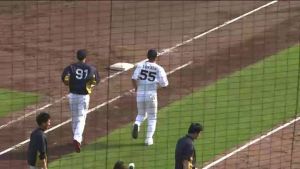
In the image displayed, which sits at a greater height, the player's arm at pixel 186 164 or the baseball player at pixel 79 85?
the baseball player at pixel 79 85

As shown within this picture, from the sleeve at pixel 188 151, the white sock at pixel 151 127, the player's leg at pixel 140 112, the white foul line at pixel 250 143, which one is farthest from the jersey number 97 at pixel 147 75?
the sleeve at pixel 188 151

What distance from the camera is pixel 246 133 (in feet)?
56.7

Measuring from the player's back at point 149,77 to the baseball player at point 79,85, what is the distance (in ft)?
2.54

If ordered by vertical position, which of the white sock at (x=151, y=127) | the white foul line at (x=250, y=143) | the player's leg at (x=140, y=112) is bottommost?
the white foul line at (x=250, y=143)

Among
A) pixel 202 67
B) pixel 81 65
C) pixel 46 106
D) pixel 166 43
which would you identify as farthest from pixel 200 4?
pixel 81 65

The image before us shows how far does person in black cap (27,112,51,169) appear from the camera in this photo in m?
13.5

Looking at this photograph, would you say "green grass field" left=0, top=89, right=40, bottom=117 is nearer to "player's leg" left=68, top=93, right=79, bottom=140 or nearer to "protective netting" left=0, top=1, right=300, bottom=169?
"protective netting" left=0, top=1, right=300, bottom=169

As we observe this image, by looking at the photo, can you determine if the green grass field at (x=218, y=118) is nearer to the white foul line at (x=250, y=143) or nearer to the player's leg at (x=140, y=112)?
the white foul line at (x=250, y=143)

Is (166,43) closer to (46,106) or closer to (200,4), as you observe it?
(200,4)

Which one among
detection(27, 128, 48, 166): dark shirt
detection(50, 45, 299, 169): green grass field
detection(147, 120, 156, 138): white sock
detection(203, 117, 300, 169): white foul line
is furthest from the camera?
detection(147, 120, 156, 138): white sock

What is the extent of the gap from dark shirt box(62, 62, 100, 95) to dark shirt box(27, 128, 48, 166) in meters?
2.76

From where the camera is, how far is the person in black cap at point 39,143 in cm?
1347

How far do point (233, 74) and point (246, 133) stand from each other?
368 cm

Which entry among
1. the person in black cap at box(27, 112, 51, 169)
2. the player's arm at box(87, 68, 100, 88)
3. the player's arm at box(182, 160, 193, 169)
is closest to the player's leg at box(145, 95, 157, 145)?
the player's arm at box(87, 68, 100, 88)
